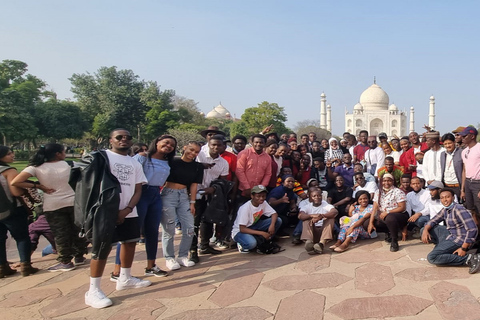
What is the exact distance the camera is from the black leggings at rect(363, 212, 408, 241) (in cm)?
440

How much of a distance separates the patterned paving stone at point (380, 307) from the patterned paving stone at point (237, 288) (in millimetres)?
812

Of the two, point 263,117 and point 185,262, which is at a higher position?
point 263,117

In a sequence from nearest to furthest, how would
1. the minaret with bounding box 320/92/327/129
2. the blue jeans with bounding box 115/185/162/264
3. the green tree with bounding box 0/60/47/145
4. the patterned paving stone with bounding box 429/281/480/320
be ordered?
the patterned paving stone with bounding box 429/281/480/320
the blue jeans with bounding box 115/185/162/264
the green tree with bounding box 0/60/47/145
the minaret with bounding box 320/92/327/129

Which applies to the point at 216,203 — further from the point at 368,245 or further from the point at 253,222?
the point at 368,245

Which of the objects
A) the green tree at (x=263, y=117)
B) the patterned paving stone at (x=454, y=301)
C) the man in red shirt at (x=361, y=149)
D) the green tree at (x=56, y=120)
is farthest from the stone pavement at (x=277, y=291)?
the green tree at (x=263, y=117)

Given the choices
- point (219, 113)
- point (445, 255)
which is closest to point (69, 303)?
point (445, 255)

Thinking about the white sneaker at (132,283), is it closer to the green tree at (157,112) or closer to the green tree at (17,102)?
the green tree at (17,102)

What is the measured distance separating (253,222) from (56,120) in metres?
30.6

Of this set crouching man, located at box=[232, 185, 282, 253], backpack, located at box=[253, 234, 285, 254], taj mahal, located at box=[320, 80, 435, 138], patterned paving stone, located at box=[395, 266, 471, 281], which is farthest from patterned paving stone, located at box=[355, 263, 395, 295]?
taj mahal, located at box=[320, 80, 435, 138]

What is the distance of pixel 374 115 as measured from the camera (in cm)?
6194

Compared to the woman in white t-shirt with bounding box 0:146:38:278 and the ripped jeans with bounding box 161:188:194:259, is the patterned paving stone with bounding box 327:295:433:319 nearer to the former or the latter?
the ripped jeans with bounding box 161:188:194:259

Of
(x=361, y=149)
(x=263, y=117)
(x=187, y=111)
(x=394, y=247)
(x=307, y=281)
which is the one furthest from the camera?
(x=263, y=117)

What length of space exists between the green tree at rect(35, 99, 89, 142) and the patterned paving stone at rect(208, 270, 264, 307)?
3096cm

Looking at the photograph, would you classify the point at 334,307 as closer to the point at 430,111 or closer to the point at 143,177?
the point at 143,177
